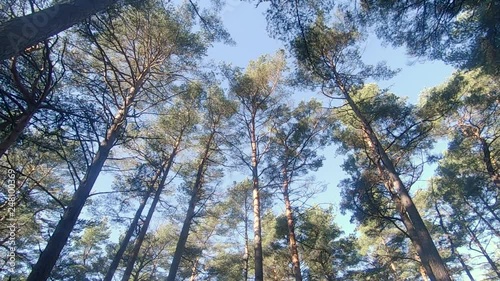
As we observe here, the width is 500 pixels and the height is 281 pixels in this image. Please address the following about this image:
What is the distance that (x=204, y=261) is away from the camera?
1931cm

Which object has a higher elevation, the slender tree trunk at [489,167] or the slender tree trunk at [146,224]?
the slender tree trunk at [489,167]

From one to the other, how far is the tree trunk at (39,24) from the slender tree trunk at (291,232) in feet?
29.9

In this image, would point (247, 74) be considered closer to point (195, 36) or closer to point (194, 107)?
point (194, 107)

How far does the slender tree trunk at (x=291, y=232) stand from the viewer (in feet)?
29.9

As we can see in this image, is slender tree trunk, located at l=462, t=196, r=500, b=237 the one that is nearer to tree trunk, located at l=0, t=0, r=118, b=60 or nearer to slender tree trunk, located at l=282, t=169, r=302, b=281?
slender tree trunk, located at l=282, t=169, r=302, b=281

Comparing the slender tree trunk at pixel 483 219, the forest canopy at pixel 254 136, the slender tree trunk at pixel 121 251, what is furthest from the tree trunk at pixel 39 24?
the slender tree trunk at pixel 483 219

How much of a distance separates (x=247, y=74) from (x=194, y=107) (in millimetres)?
2966

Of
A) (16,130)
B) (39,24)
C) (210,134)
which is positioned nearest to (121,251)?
(210,134)

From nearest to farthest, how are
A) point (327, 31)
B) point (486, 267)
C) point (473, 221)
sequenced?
point (327, 31), point (473, 221), point (486, 267)

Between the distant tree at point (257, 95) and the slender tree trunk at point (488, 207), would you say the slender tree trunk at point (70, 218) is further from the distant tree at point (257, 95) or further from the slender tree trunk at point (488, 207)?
the slender tree trunk at point (488, 207)

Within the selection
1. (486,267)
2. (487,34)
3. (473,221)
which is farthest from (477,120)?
(486,267)

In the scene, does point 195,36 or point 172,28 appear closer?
point 172,28

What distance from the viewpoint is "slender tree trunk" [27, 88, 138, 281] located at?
370 cm

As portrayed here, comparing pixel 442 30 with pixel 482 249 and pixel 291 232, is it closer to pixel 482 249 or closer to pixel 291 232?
pixel 291 232
